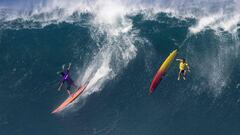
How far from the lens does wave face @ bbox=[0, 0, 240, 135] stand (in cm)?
3853

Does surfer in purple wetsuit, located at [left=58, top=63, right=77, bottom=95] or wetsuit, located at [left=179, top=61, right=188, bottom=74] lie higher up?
surfer in purple wetsuit, located at [left=58, top=63, right=77, bottom=95]

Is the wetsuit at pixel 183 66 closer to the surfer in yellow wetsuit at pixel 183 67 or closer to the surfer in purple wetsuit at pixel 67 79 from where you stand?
the surfer in yellow wetsuit at pixel 183 67

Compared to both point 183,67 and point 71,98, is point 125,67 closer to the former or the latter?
point 183,67

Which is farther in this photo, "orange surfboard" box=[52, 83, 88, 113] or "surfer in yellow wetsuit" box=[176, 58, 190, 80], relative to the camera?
"orange surfboard" box=[52, 83, 88, 113]

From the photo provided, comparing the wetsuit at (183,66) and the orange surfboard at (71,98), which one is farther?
the orange surfboard at (71,98)

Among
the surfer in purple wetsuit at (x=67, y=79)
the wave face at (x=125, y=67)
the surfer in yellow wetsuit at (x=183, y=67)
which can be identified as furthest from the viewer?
the wave face at (x=125, y=67)

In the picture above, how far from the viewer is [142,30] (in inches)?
1593

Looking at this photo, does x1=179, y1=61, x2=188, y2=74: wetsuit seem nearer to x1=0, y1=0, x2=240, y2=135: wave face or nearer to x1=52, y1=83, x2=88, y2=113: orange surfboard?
x1=0, y1=0, x2=240, y2=135: wave face

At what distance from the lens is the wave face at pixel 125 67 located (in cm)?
3853

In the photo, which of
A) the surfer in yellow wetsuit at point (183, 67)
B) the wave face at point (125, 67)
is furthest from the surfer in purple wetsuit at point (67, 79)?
the surfer in yellow wetsuit at point (183, 67)

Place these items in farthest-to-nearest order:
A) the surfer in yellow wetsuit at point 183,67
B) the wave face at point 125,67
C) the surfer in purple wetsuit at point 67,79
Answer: the wave face at point 125,67, the surfer in purple wetsuit at point 67,79, the surfer in yellow wetsuit at point 183,67

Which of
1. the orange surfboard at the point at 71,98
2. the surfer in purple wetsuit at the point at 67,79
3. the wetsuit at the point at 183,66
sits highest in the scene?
the surfer in purple wetsuit at the point at 67,79

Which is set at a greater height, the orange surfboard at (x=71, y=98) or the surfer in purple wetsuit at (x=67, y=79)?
the surfer in purple wetsuit at (x=67, y=79)

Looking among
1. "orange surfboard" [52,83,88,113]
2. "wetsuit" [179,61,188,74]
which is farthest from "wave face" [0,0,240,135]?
"wetsuit" [179,61,188,74]
